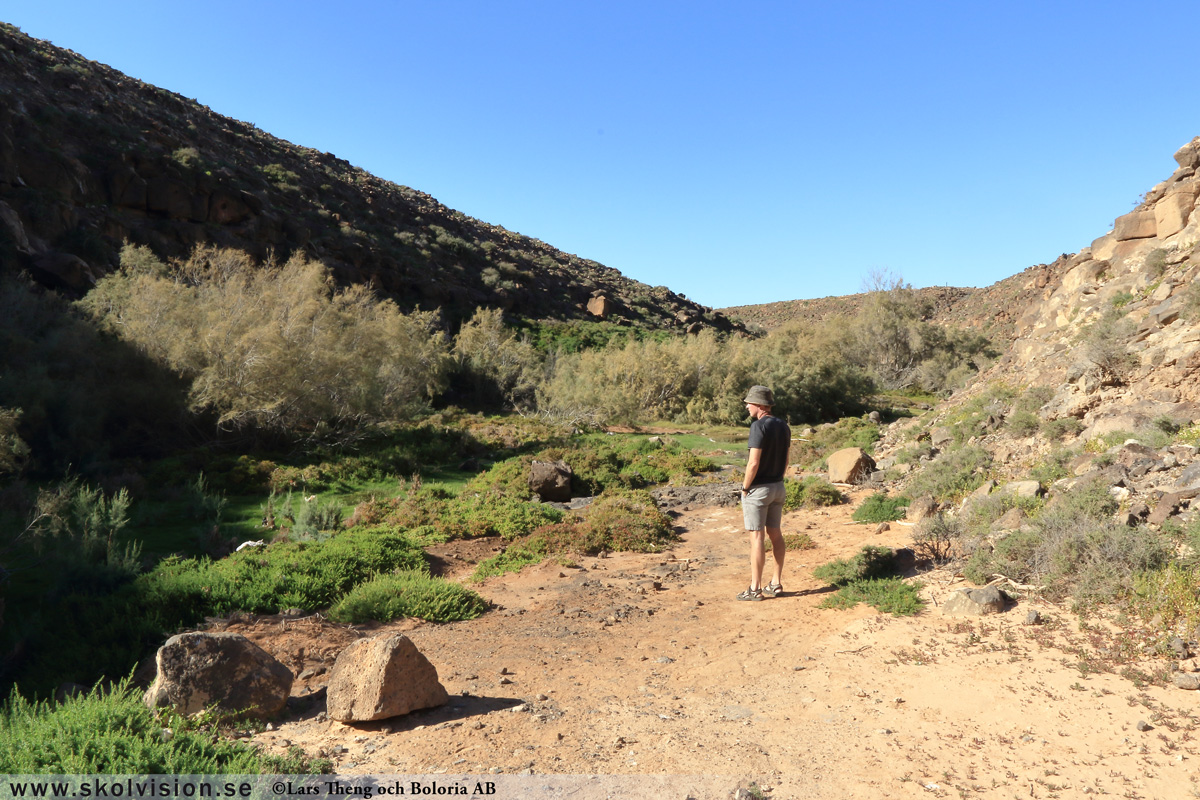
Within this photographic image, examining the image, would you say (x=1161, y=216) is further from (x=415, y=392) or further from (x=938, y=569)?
(x=415, y=392)

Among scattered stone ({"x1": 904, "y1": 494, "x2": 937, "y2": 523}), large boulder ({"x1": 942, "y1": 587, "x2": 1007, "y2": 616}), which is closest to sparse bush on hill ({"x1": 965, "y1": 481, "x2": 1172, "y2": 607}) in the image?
large boulder ({"x1": 942, "y1": 587, "x2": 1007, "y2": 616})

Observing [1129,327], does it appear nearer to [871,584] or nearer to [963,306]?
[871,584]

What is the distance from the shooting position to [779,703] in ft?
14.0

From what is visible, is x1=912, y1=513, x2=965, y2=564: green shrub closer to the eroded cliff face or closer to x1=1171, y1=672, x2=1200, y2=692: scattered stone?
the eroded cliff face

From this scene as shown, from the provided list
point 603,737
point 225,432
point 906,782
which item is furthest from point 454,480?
point 906,782

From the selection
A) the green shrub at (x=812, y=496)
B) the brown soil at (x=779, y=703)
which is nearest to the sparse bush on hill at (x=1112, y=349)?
the green shrub at (x=812, y=496)

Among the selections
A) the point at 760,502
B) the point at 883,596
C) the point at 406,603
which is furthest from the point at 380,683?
the point at 883,596

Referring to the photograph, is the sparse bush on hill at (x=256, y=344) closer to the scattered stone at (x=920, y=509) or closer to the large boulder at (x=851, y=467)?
the large boulder at (x=851, y=467)

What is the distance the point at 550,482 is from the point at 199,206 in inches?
1085

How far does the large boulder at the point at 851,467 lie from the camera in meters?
12.1

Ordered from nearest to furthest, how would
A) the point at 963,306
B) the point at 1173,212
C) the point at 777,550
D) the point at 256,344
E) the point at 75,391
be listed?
the point at 777,550, the point at 1173,212, the point at 75,391, the point at 256,344, the point at 963,306

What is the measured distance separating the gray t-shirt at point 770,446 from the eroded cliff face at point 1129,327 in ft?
16.1

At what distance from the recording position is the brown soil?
134 inches

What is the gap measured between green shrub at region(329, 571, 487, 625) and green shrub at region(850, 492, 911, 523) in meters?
5.59
